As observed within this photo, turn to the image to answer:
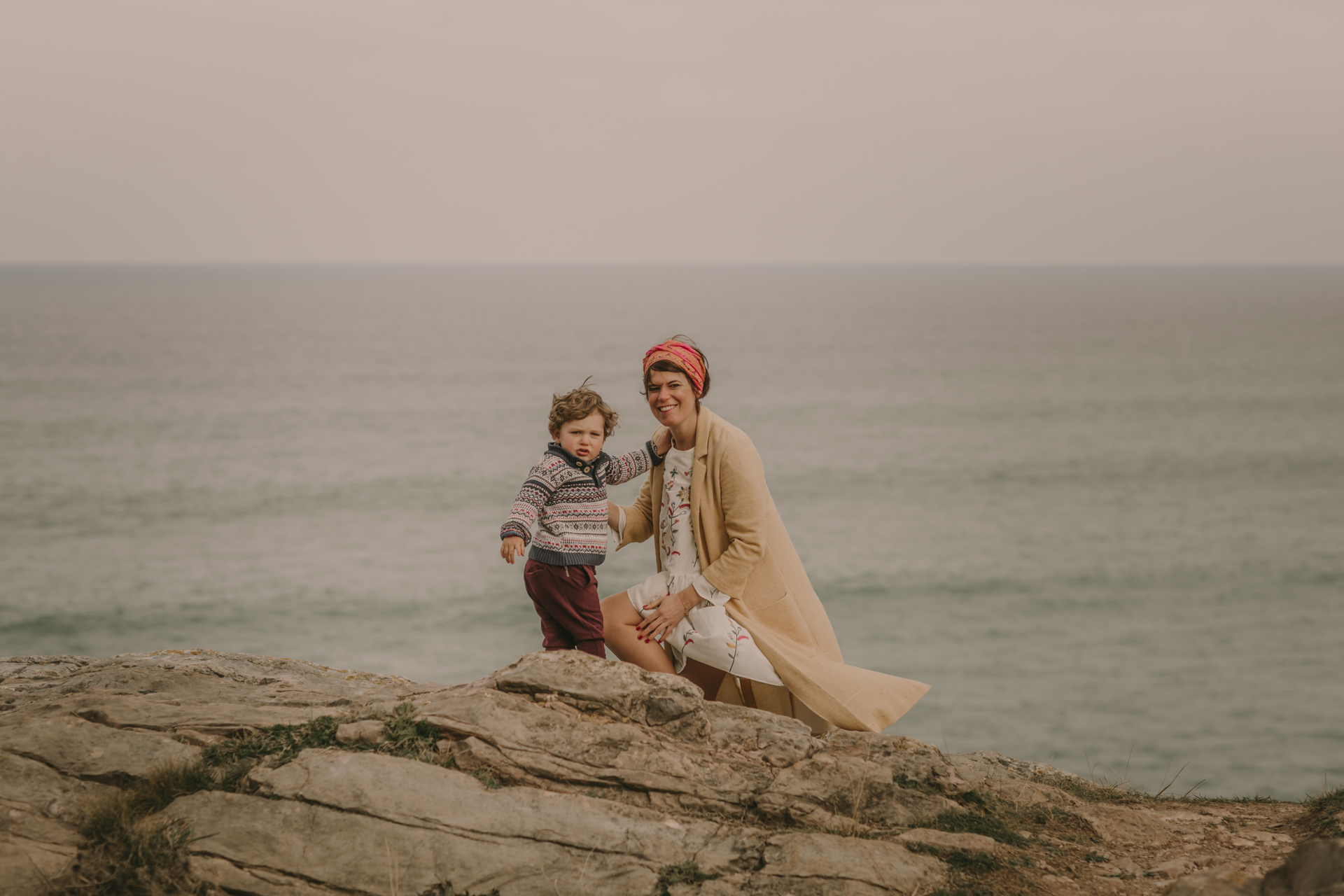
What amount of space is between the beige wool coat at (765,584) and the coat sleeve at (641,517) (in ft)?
1.12

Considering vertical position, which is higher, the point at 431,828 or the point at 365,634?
the point at 431,828

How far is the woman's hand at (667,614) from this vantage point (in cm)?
575

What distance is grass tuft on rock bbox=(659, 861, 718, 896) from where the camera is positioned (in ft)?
12.9

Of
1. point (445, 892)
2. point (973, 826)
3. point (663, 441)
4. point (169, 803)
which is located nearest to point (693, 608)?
point (663, 441)

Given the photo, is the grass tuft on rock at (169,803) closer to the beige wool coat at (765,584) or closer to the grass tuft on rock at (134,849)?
the grass tuft on rock at (134,849)

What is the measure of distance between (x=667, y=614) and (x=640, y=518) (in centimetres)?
71

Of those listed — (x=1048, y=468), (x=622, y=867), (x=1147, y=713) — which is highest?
(x=622, y=867)

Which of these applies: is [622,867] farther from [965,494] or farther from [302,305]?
[302,305]

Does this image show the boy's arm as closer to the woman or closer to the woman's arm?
the woman's arm

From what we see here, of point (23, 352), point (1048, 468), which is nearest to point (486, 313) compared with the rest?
point (23, 352)

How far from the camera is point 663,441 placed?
6.05 metres

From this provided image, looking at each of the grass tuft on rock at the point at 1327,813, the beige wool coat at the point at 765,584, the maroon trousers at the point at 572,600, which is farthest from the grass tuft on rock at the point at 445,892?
the grass tuft on rock at the point at 1327,813

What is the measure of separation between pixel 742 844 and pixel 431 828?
129cm

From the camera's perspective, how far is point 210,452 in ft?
205
